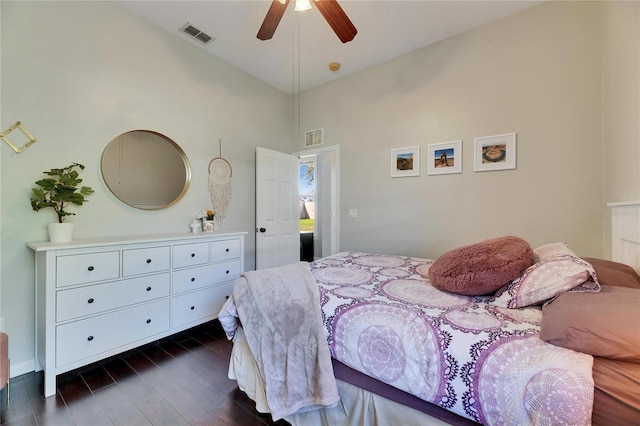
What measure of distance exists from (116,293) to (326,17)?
2539mm

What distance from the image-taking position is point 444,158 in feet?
9.53

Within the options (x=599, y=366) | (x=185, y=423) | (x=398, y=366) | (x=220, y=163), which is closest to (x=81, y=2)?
(x=220, y=163)

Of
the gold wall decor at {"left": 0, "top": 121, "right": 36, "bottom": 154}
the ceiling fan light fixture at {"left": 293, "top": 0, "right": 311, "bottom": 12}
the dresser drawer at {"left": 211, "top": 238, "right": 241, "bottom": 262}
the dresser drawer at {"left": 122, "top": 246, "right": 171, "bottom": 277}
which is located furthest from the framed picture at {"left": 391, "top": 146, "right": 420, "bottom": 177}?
the gold wall decor at {"left": 0, "top": 121, "right": 36, "bottom": 154}

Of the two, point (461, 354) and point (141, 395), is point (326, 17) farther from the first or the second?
point (141, 395)

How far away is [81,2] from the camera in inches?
84.7

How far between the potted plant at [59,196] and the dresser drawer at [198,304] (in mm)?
976

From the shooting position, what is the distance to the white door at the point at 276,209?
3521 millimetres

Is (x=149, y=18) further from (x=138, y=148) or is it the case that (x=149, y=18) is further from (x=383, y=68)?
(x=383, y=68)

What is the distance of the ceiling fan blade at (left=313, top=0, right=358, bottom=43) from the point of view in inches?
64.5

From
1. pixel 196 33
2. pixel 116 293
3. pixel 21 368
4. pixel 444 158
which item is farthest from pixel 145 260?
pixel 444 158

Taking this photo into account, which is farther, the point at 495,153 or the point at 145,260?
the point at 495,153

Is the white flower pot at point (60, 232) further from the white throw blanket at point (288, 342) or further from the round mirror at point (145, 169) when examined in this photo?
the white throw blanket at point (288, 342)

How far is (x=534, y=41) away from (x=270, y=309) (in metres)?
3.30

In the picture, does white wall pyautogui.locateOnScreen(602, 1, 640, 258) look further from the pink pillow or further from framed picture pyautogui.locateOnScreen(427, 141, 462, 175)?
framed picture pyautogui.locateOnScreen(427, 141, 462, 175)
